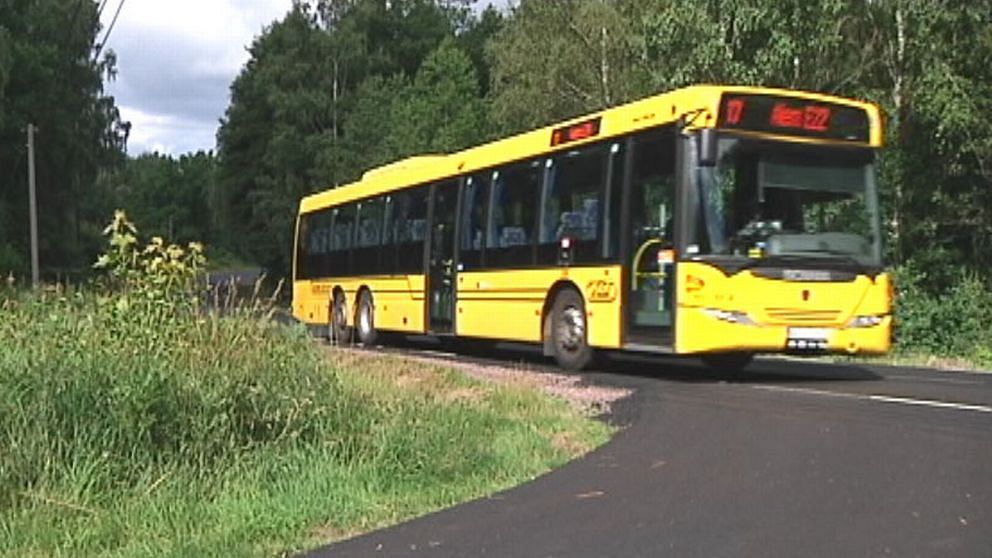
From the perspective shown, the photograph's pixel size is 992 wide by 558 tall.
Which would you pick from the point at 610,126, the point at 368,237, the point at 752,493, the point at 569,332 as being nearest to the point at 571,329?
the point at 569,332

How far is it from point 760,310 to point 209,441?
23.9 feet

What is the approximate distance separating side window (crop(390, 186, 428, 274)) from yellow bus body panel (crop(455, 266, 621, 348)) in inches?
83.3

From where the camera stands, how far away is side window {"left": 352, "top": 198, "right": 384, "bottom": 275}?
24312 mm

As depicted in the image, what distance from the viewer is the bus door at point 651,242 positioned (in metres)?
14.6

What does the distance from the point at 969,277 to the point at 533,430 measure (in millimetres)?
18233

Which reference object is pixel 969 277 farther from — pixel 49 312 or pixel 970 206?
pixel 49 312

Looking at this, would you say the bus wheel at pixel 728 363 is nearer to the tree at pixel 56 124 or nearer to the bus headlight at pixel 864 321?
the bus headlight at pixel 864 321

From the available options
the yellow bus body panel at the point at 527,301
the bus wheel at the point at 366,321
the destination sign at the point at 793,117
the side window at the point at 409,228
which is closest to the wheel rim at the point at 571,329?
the yellow bus body panel at the point at 527,301

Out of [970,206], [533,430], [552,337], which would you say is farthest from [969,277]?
[533,430]

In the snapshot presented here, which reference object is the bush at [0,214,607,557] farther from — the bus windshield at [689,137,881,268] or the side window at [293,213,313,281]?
the side window at [293,213,313,281]

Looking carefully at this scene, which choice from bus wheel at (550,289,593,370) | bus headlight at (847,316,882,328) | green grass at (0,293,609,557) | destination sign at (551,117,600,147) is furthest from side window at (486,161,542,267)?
green grass at (0,293,609,557)

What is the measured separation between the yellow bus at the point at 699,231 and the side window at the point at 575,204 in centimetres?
3

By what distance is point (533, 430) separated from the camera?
1005cm

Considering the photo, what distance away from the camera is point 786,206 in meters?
14.3
